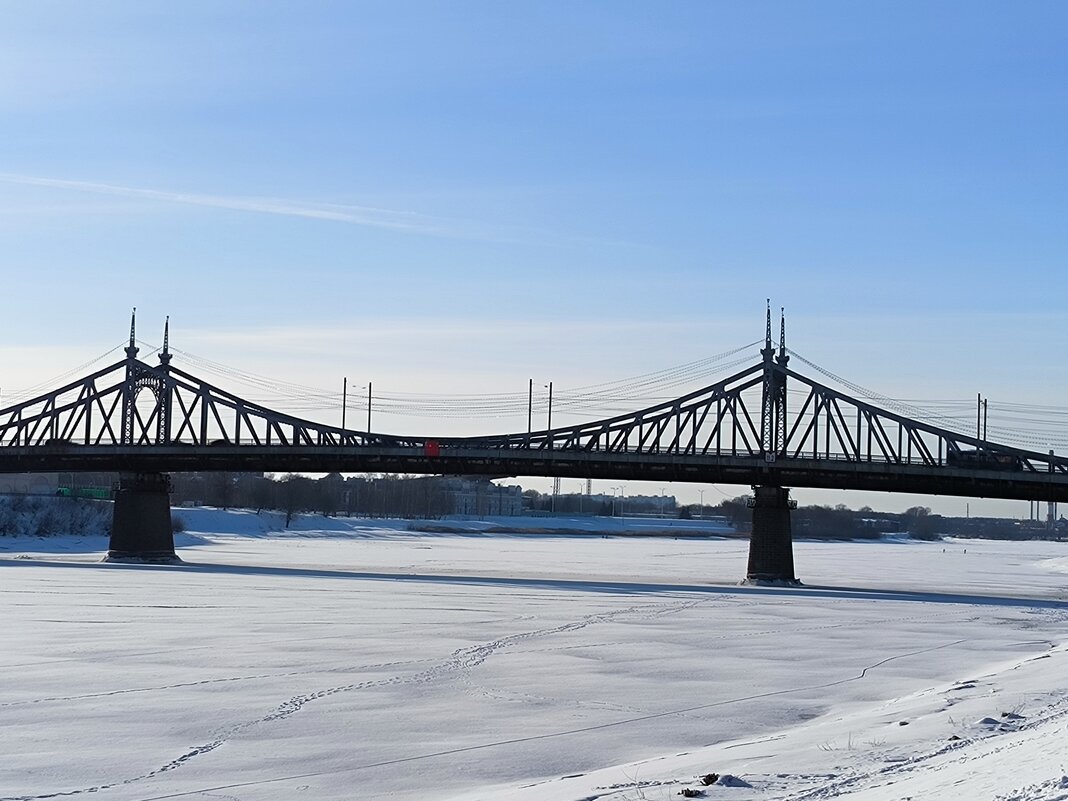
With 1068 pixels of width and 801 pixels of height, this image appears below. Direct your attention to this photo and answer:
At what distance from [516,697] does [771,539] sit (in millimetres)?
60786

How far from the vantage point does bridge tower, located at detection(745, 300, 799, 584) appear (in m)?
82.2

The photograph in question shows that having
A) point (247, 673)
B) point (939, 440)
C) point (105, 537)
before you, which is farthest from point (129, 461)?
point (247, 673)

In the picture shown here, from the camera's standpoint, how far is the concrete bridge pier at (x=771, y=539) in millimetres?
81688

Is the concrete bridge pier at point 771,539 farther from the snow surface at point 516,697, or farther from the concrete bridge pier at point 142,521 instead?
the concrete bridge pier at point 142,521

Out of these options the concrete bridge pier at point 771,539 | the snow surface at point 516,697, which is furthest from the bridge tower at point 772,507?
the snow surface at point 516,697

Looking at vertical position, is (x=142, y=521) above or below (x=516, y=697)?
above

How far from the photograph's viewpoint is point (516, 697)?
2502cm

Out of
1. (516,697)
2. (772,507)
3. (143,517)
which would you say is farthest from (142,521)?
(516,697)

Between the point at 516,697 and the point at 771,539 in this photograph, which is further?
the point at 771,539

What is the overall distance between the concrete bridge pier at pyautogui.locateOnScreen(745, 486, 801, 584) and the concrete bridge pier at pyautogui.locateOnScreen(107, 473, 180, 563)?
128 ft

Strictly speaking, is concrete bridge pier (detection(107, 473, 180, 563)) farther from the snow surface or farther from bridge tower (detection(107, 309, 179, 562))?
the snow surface

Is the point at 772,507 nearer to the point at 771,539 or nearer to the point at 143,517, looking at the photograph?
the point at 771,539

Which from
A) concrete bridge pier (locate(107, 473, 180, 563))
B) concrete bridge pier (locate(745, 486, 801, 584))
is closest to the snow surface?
concrete bridge pier (locate(745, 486, 801, 584))

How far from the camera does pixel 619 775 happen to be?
57.4 feet
